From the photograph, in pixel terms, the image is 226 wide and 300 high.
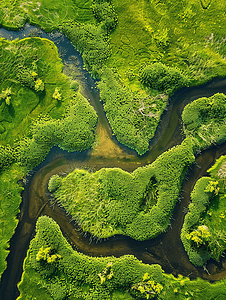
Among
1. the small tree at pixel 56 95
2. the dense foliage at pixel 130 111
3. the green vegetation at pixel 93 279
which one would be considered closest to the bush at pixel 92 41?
the dense foliage at pixel 130 111

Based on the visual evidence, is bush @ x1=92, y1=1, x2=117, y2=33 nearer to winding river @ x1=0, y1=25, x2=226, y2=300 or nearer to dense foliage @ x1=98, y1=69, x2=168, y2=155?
winding river @ x1=0, y1=25, x2=226, y2=300

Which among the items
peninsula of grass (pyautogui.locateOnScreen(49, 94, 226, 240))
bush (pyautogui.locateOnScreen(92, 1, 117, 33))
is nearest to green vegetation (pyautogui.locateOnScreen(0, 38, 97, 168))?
peninsula of grass (pyautogui.locateOnScreen(49, 94, 226, 240))

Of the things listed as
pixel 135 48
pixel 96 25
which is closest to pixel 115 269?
pixel 135 48

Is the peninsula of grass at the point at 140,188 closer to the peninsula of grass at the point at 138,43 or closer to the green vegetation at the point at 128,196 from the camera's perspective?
the green vegetation at the point at 128,196

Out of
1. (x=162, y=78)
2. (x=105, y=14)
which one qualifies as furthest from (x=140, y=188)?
(x=105, y=14)

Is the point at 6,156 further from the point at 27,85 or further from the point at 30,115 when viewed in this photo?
the point at 27,85

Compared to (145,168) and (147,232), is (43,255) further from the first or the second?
(145,168)
